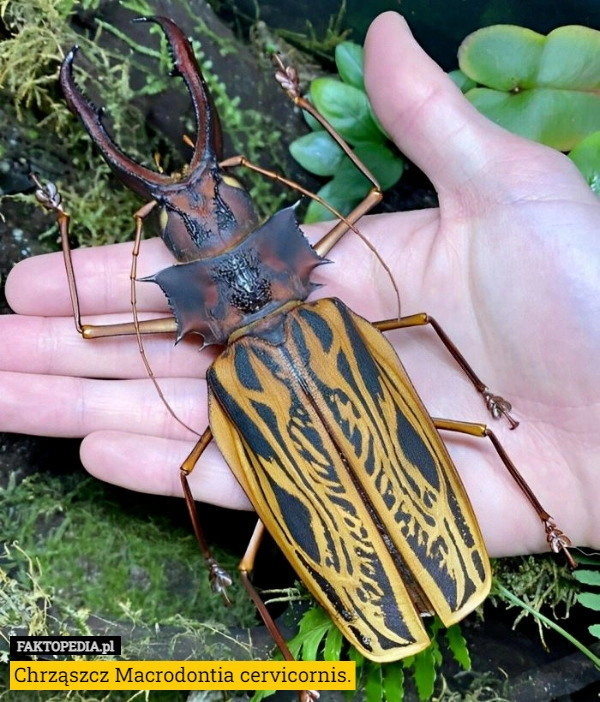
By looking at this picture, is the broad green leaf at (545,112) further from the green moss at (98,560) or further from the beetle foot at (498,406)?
the green moss at (98,560)

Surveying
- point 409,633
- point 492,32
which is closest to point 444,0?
point 492,32

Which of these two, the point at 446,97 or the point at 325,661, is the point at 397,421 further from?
the point at 446,97

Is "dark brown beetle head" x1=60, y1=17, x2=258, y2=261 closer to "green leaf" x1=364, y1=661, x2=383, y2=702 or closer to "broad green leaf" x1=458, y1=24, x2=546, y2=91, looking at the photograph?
"broad green leaf" x1=458, y1=24, x2=546, y2=91

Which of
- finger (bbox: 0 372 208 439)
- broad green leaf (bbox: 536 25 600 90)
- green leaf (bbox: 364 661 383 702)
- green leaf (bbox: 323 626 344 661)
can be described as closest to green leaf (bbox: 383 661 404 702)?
green leaf (bbox: 364 661 383 702)

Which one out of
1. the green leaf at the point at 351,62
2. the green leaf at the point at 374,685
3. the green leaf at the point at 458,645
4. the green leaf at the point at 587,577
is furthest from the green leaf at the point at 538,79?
the green leaf at the point at 374,685

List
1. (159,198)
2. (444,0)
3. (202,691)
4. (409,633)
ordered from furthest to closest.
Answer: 1. (444,0)
2. (202,691)
3. (159,198)
4. (409,633)
